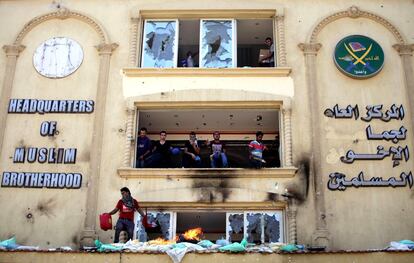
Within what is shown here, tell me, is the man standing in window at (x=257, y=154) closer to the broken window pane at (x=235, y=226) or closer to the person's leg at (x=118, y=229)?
the broken window pane at (x=235, y=226)

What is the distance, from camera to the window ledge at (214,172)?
1554 cm

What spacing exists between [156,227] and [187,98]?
371 centimetres

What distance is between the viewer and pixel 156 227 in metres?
15.4

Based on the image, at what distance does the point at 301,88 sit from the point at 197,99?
291cm

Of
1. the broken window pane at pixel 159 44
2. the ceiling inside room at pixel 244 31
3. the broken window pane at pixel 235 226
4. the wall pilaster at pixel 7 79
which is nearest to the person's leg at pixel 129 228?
the broken window pane at pixel 235 226

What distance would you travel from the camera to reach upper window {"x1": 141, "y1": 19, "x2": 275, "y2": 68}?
17.4 meters

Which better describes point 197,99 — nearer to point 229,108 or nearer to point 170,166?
point 229,108

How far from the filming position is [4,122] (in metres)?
16.5

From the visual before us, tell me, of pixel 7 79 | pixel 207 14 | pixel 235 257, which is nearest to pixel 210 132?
pixel 207 14

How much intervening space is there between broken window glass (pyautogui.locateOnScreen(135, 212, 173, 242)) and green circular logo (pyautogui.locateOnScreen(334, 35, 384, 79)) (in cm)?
639

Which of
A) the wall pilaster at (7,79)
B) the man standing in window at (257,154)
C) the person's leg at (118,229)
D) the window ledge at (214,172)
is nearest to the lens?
the person's leg at (118,229)

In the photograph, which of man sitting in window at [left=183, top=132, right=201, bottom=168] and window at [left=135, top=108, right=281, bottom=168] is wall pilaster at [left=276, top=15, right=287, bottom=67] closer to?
window at [left=135, top=108, right=281, bottom=168]

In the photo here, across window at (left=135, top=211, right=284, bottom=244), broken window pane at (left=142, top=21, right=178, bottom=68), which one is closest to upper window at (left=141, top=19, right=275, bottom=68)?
broken window pane at (left=142, top=21, right=178, bottom=68)

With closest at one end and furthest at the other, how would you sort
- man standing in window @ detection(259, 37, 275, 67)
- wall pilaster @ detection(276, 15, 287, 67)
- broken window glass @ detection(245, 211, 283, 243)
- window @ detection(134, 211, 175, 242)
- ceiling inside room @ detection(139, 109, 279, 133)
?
1. broken window glass @ detection(245, 211, 283, 243)
2. window @ detection(134, 211, 175, 242)
3. wall pilaster @ detection(276, 15, 287, 67)
4. ceiling inside room @ detection(139, 109, 279, 133)
5. man standing in window @ detection(259, 37, 275, 67)
